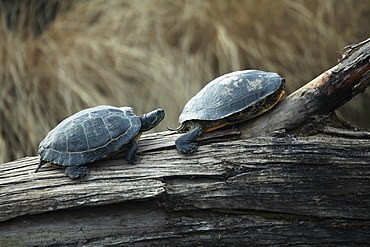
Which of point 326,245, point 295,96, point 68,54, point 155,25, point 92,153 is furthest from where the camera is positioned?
point 155,25

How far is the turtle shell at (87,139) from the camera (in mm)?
1890

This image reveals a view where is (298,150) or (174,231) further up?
(298,150)

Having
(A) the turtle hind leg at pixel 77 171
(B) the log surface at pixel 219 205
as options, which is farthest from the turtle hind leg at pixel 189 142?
(A) the turtle hind leg at pixel 77 171

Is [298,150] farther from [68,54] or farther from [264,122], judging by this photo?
[68,54]

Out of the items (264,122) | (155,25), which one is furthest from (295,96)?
(155,25)

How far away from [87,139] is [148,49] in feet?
6.88

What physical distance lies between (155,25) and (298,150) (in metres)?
2.56

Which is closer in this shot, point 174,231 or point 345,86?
point 174,231

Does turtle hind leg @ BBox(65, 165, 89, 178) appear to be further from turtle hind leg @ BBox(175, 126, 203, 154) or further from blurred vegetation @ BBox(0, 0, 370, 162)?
blurred vegetation @ BBox(0, 0, 370, 162)

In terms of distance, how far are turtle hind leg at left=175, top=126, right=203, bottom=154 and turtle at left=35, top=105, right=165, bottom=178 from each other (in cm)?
23

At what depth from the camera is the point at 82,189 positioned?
1812 mm

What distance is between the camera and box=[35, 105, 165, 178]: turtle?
1.89 metres

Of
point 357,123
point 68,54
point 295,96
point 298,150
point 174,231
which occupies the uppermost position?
point 68,54

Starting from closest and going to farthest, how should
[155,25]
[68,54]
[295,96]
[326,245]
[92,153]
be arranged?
[326,245] → [92,153] → [295,96] → [68,54] → [155,25]
